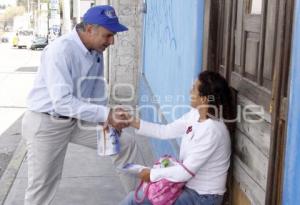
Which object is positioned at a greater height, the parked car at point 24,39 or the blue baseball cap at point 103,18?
the blue baseball cap at point 103,18

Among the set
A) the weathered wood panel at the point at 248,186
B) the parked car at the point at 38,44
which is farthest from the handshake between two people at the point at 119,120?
the parked car at the point at 38,44

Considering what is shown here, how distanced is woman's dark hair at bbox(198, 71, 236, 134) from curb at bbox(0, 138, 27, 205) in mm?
2714

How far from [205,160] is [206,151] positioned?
55 mm

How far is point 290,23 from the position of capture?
7.12ft

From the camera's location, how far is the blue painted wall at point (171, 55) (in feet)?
12.5

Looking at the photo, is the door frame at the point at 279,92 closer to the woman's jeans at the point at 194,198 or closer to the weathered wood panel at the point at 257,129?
the weathered wood panel at the point at 257,129

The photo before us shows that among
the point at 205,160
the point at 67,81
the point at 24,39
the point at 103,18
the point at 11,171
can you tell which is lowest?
the point at 24,39

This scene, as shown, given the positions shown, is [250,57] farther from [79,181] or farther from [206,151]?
[79,181]

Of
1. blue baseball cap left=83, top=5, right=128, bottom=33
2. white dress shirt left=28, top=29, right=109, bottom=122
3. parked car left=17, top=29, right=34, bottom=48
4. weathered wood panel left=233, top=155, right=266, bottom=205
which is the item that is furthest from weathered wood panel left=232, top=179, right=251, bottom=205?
parked car left=17, top=29, right=34, bottom=48

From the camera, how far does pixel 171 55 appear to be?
193 inches

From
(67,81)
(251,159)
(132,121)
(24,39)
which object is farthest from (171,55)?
(24,39)

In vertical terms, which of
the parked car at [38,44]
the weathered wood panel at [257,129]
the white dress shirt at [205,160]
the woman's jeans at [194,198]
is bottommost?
the parked car at [38,44]

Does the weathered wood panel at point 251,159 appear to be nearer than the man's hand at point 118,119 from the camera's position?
Yes

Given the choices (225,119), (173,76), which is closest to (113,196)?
(173,76)
